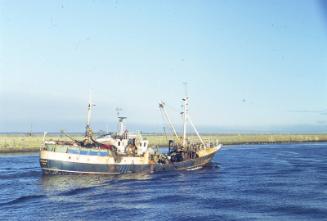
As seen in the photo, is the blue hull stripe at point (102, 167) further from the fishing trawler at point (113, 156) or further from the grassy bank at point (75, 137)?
the grassy bank at point (75, 137)

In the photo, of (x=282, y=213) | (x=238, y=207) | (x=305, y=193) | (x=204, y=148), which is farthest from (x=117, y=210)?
(x=204, y=148)

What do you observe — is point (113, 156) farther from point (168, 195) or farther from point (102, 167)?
point (168, 195)

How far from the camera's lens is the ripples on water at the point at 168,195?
37.1 metres

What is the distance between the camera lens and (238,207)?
129 ft

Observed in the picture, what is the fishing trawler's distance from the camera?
57.9m

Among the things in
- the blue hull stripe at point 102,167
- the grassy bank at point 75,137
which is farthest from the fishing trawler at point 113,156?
the grassy bank at point 75,137

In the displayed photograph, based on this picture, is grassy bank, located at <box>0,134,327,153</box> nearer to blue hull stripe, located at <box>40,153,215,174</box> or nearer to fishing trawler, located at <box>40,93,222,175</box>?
fishing trawler, located at <box>40,93,222,175</box>

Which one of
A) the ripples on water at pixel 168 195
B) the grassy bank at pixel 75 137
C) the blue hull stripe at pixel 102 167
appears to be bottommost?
the ripples on water at pixel 168 195

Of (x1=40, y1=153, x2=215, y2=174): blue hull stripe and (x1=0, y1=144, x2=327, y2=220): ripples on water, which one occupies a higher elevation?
(x1=40, y1=153, x2=215, y2=174): blue hull stripe

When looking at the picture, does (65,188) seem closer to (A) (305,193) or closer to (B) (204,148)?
(A) (305,193)

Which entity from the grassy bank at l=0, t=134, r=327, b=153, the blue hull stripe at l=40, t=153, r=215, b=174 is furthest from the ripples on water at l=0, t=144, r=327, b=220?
the grassy bank at l=0, t=134, r=327, b=153

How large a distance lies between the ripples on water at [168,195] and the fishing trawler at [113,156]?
5.22ft

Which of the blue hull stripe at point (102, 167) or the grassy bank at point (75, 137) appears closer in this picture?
the blue hull stripe at point (102, 167)

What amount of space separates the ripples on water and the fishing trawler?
159 centimetres
